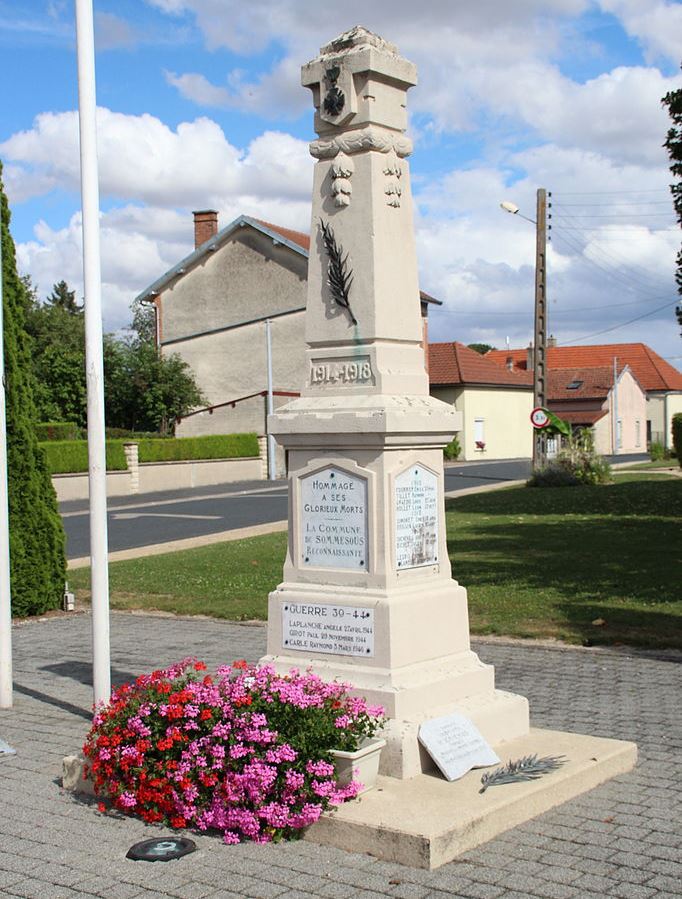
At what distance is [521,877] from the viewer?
15.5 feet

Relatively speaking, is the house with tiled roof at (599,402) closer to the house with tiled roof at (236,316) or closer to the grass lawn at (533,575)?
the house with tiled roof at (236,316)

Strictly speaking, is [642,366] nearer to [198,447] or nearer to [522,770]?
[198,447]

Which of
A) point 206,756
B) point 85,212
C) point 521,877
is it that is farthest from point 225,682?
point 85,212

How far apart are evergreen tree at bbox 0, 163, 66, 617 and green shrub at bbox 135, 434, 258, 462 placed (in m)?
24.3

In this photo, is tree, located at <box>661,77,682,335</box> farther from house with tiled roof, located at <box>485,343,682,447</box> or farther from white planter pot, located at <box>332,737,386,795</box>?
house with tiled roof, located at <box>485,343,682,447</box>

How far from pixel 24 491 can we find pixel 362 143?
7596 mm

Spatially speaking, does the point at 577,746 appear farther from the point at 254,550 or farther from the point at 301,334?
the point at 301,334

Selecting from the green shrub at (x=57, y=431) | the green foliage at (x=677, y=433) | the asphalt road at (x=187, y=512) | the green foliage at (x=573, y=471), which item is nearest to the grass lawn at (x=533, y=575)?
the asphalt road at (x=187, y=512)

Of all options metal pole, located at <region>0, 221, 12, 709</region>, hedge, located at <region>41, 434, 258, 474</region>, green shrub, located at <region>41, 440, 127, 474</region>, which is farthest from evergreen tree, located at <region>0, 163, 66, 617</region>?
green shrub, located at <region>41, 440, 127, 474</region>

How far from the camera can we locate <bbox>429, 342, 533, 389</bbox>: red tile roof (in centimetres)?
5784

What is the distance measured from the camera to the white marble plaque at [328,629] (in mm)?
6168

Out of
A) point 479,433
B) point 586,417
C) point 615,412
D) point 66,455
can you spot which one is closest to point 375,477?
point 66,455

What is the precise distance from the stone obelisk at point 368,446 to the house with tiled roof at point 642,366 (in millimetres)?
76019

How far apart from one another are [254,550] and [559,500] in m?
10.7
